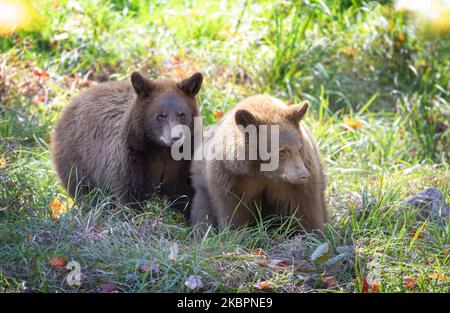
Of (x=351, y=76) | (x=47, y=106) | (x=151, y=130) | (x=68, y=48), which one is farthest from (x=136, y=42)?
(x=151, y=130)

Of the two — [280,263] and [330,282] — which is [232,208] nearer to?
[280,263]

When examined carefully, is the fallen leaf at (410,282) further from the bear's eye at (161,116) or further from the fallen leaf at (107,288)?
the bear's eye at (161,116)

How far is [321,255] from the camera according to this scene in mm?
5668

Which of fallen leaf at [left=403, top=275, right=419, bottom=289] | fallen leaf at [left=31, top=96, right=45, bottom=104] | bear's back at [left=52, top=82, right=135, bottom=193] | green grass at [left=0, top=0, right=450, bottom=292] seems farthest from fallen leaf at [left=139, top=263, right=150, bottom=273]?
fallen leaf at [left=31, top=96, right=45, bottom=104]

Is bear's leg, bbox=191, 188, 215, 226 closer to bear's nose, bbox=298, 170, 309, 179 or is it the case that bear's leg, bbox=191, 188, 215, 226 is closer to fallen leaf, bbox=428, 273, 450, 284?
bear's nose, bbox=298, 170, 309, 179

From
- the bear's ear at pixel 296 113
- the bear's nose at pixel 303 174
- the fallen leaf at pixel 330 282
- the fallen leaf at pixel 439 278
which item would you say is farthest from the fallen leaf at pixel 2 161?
the fallen leaf at pixel 439 278

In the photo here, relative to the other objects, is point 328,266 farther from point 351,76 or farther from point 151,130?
point 351,76

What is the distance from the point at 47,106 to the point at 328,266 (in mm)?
4736

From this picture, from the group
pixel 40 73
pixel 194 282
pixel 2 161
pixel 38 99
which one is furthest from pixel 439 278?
pixel 40 73

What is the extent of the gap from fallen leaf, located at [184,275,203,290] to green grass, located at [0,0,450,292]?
0.04 metres

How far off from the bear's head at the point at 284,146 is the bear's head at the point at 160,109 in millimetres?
871

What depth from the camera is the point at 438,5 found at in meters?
7.80

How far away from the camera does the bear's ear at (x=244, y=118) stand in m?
5.88
